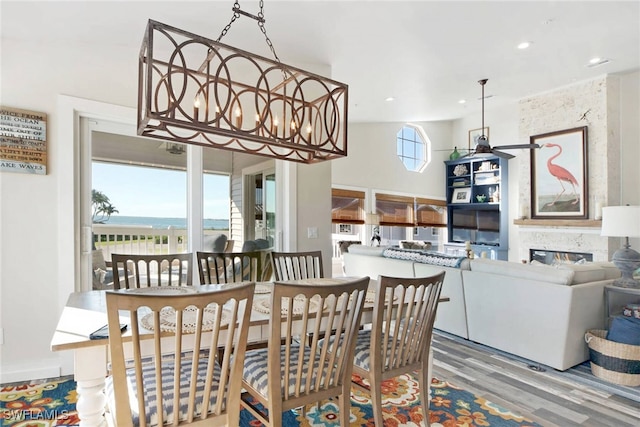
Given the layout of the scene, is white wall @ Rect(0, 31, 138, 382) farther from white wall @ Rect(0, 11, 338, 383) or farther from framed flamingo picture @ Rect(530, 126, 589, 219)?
framed flamingo picture @ Rect(530, 126, 589, 219)

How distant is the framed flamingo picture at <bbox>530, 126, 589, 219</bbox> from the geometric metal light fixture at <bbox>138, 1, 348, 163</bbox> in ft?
15.3

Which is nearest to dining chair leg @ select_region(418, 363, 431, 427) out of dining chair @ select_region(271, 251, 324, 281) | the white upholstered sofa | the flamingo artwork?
dining chair @ select_region(271, 251, 324, 281)

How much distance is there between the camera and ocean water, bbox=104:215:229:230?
312cm

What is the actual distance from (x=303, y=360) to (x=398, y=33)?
313cm

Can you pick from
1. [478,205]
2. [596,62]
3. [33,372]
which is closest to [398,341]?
[33,372]

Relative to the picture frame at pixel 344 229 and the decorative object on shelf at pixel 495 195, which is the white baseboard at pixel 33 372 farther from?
the decorative object on shelf at pixel 495 195

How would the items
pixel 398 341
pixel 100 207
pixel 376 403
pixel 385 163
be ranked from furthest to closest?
pixel 385 163, pixel 100 207, pixel 398 341, pixel 376 403

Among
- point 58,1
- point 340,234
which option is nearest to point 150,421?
point 58,1

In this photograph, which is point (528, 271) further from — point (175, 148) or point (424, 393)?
point (175, 148)

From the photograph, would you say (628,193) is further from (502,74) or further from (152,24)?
(152,24)

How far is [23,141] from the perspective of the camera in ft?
8.76

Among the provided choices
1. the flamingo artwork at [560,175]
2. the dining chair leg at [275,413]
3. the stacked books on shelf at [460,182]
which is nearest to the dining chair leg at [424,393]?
the dining chair leg at [275,413]

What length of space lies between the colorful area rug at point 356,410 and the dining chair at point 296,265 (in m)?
0.96

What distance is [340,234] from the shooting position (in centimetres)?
733
